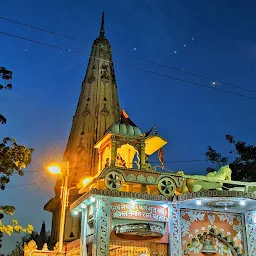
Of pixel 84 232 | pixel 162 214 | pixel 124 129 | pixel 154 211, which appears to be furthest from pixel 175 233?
pixel 124 129

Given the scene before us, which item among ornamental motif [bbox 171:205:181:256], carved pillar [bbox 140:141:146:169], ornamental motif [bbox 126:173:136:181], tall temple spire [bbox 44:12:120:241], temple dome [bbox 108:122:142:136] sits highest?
tall temple spire [bbox 44:12:120:241]

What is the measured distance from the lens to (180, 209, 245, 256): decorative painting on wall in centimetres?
1470

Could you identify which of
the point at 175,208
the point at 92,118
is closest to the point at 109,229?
the point at 175,208

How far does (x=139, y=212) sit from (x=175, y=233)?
168cm

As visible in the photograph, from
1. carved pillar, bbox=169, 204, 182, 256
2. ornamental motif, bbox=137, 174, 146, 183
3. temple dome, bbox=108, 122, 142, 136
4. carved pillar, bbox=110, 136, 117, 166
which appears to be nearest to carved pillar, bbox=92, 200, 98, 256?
ornamental motif, bbox=137, 174, 146, 183

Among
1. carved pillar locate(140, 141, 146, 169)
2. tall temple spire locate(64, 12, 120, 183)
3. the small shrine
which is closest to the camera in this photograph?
the small shrine

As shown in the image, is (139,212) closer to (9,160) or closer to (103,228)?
(103,228)

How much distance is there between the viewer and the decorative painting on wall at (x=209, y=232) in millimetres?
14703

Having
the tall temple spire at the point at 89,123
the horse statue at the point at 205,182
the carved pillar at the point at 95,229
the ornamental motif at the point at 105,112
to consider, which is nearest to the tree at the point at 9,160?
the carved pillar at the point at 95,229

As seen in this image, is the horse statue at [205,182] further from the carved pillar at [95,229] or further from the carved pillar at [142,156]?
the carved pillar at [95,229]

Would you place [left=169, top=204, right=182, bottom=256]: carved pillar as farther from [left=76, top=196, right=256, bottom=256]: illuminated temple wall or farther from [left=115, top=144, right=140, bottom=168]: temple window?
[left=115, top=144, right=140, bottom=168]: temple window

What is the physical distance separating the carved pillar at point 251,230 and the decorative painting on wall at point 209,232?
239mm

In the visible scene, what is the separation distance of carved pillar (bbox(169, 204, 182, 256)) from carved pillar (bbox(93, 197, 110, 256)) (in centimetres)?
264

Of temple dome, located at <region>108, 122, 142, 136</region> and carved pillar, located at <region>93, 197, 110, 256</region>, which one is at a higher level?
temple dome, located at <region>108, 122, 142, 136</region>
